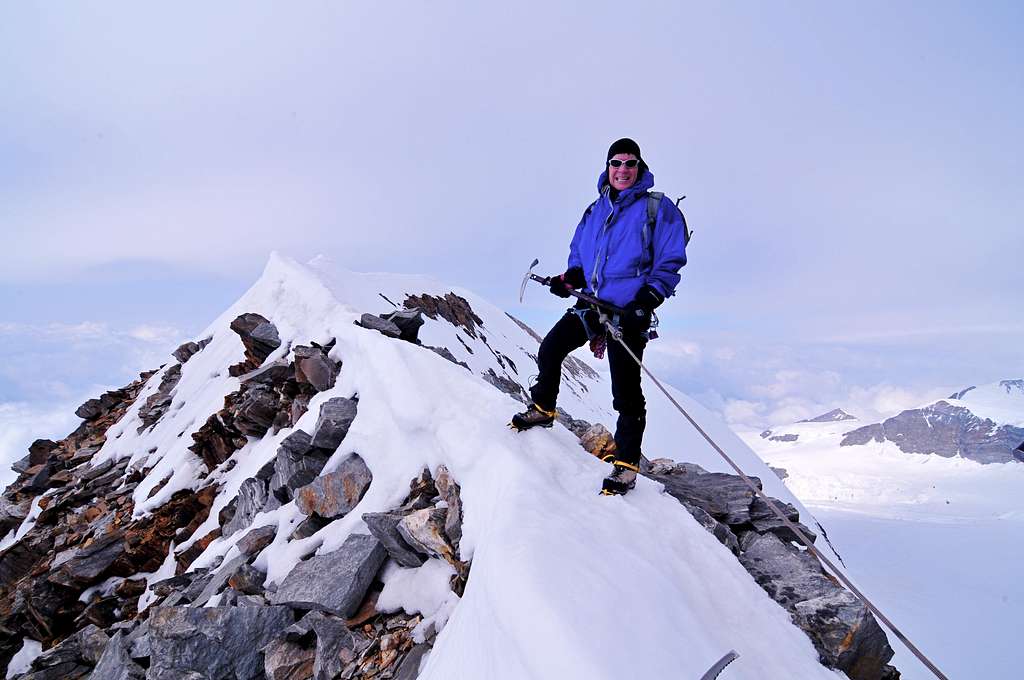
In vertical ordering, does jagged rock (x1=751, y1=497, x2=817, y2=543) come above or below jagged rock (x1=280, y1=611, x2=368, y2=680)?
above

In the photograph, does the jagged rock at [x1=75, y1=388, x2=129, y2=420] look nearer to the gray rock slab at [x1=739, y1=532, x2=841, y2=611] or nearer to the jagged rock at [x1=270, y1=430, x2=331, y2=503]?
the jagged rock at [x1=270, y1=430, x2=331, y2=503]

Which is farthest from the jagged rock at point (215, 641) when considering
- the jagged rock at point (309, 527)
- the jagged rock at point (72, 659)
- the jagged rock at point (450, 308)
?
the jagged rock at point (450, 308)

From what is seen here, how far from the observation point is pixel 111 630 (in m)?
7.76

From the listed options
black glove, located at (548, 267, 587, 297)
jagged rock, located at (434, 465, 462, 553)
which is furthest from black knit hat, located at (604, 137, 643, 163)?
jagged rock, located at (434, 465, 462, 553)

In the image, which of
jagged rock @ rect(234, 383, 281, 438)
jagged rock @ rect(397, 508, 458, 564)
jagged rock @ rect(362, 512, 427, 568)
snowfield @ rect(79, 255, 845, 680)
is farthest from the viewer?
jagged rock @ rect(234, 383, 281, 438)

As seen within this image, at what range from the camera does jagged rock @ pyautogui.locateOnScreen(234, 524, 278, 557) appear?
21.8 feet

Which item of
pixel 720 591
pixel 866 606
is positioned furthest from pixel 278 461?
pixel 866 606

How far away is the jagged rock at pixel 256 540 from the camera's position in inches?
262

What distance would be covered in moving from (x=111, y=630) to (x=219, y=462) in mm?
3345

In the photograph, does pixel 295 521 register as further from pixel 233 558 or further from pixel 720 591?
pixel 720 591

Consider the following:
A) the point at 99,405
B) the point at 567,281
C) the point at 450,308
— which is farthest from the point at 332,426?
the point at 450,308

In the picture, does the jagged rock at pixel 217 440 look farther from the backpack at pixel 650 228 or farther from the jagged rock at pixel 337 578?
the backpack at pixel 650 228

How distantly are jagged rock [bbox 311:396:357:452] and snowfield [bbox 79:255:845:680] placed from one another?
0.91 feet

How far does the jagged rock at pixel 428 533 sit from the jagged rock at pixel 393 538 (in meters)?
0.07
